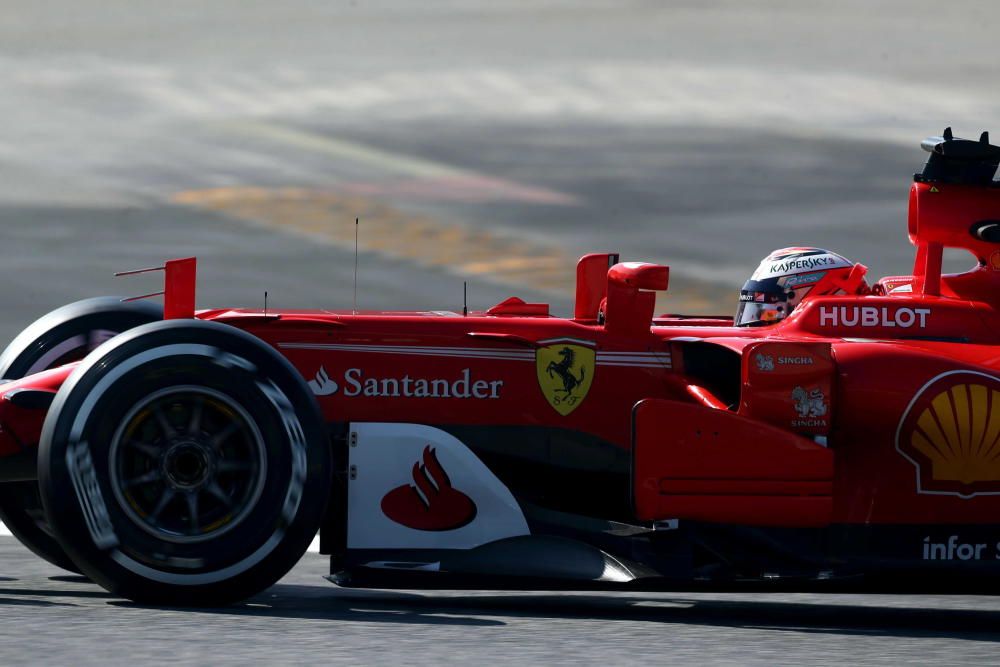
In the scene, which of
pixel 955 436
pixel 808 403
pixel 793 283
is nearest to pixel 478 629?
pixel 808 403

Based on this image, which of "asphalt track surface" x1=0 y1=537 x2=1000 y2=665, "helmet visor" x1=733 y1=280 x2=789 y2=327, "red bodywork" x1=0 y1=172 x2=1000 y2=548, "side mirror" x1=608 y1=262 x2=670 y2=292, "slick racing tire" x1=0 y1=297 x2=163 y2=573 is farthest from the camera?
"slick racing tire" x1=0 y1=297 x2=163 y2=573

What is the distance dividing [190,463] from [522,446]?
1.37 metres

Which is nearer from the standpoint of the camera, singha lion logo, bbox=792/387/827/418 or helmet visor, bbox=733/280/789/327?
Result: singha lion logo, bbox=792/387/827/418

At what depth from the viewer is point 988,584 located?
6.29 m

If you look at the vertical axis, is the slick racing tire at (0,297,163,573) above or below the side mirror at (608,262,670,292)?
below

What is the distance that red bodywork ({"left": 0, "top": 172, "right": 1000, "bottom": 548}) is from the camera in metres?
6.08

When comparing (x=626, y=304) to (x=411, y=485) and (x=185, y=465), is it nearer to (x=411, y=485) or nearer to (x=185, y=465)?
(x=411, y=485)

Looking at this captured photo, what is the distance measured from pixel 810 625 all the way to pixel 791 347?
3.53 feet

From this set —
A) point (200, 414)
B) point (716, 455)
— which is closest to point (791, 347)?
point (716, 455)

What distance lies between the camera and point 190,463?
586 cm

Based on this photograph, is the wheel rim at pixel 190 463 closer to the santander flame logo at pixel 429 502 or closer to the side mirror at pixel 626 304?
the santander flame logo at pixel 429 502

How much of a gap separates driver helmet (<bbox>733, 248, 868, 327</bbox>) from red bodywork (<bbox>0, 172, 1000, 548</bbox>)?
43cm

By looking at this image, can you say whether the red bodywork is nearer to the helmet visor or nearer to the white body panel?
the white body panel

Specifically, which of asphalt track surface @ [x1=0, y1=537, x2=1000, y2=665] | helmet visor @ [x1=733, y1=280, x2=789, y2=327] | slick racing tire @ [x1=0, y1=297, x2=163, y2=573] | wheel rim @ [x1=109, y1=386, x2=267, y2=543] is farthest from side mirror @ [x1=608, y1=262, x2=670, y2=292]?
slick racing tire @ [x1=0, y1=297, x2=163, y2=573]
